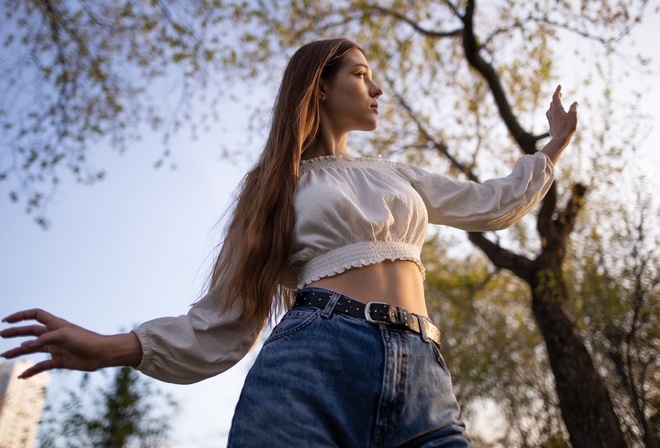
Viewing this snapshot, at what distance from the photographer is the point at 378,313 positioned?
1.67 metres

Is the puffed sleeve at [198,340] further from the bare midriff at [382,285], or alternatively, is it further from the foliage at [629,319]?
the foliage at [629,319]

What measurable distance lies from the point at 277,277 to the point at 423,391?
0.64 m

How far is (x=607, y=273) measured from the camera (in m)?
6.21

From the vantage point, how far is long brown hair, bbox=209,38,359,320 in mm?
2000

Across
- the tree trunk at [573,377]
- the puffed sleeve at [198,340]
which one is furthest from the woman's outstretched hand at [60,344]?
the tree trunk at [573,377]

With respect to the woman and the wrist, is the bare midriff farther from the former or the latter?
the wrist

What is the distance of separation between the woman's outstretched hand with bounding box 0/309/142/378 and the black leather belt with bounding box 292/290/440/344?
0.60 m

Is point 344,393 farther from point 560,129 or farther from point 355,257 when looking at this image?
point 560,129

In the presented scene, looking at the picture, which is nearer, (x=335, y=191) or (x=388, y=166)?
(x=335, y=191)

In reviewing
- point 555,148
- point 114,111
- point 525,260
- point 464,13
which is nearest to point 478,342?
point 525,260

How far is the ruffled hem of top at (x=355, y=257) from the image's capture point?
6.07 ft

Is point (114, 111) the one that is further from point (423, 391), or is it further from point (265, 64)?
point (423, 391)

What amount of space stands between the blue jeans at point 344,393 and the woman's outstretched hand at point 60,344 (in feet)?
1.54

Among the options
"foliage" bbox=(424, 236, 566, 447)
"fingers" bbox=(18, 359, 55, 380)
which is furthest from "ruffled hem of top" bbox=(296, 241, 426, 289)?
"foliage" bbox=(424, 236, 566, 447)
